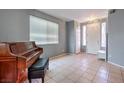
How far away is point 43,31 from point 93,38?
3.63m

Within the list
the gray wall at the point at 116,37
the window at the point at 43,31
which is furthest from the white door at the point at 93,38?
the window at the point at 43,31

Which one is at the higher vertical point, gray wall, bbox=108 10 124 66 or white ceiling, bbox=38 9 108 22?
white ceiling, bbox=38 9 108 22

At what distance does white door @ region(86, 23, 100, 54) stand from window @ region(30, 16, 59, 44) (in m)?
2.47

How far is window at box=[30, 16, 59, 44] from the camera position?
428 centimetres

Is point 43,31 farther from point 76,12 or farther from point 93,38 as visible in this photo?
point 93,38

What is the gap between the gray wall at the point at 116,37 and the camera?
3.70 meters

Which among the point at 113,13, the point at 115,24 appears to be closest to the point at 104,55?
the point at 115,24

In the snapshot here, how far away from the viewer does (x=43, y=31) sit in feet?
16.0

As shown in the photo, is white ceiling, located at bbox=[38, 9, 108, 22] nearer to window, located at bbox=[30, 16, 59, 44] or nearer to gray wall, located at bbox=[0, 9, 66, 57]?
gray wall, located at bbox=[0, 9, 66, 57]

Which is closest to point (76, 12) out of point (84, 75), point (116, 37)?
point (116, 37)

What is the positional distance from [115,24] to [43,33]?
10.4ft

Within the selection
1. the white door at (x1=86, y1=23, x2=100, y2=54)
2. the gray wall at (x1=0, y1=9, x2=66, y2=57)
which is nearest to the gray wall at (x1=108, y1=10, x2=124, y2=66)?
the white door at (x1=86, y1=23, x2=100, y2=54)

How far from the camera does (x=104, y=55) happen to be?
487cm
